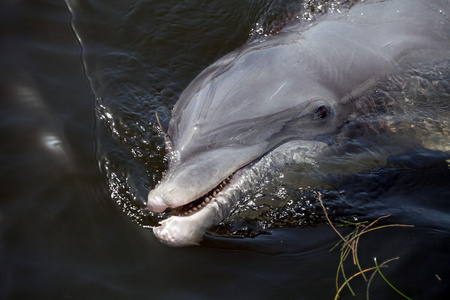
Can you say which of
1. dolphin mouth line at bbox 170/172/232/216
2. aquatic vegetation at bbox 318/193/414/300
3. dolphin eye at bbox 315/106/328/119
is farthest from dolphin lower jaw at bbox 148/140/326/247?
aquatic vegetation at bbox 318/193/414/300

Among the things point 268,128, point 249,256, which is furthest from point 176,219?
point 268,128

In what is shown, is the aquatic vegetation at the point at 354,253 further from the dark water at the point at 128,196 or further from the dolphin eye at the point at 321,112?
the dolphin eye at the point at 321,112

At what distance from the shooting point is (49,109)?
5.73 m

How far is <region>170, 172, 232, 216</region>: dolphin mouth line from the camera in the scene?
179 inches

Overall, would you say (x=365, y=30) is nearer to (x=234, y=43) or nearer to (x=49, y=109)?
(x=234, y=43)

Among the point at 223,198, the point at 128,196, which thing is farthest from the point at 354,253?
the point at 128,196

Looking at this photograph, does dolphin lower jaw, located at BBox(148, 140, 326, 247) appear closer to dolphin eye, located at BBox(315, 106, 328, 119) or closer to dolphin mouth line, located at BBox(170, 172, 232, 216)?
dolphin mouth line, located at BBox(170, 172, 232, 216)

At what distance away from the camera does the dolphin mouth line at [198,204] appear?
456 centimetres

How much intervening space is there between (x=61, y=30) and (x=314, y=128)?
3980 mm

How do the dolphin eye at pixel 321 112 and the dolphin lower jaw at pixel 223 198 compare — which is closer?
the dolphin lower jaw at pixel 223 198

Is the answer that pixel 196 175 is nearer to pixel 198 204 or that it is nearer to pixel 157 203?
pixel 198 204

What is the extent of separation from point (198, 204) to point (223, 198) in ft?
0.89

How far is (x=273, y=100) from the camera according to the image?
5.12m

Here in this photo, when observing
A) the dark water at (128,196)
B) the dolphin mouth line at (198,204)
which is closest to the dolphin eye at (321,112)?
the dark water at (128,196)
